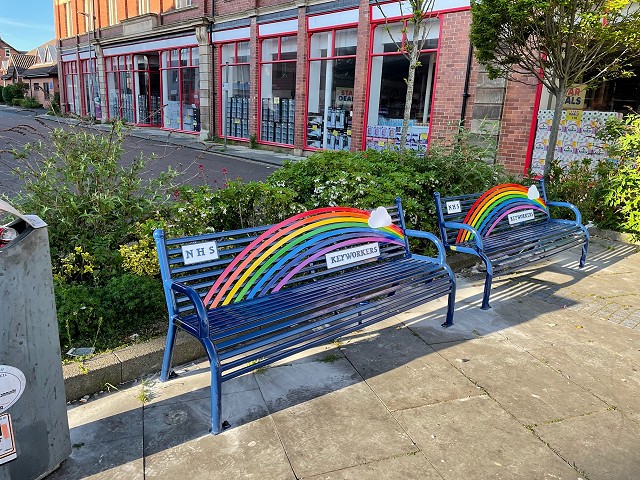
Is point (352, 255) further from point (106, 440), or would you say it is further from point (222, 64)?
point (222, 64)

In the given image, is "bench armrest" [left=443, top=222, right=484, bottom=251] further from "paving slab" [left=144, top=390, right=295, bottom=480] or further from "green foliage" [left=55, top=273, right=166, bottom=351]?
"green foliage" [left=55, top=273, right=166, bottom=351]

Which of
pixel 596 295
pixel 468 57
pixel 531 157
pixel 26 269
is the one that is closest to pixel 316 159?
pixel 596 295

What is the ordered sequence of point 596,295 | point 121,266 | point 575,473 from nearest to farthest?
point 575,473, point 121,266, point 596,295

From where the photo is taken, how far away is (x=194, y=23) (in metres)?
20.8

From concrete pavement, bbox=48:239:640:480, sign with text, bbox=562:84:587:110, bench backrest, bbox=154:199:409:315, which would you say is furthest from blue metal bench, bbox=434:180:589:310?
sign with text, bbox=562:84:587:110

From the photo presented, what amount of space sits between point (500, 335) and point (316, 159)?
2.78 m

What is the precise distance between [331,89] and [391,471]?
14427 mm

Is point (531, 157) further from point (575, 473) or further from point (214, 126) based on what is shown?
point (214, 126)

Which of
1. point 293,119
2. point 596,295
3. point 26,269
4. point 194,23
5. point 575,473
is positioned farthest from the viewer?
point 194,23

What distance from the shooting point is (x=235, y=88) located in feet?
64.3

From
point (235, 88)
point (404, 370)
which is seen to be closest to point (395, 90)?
point (235, 88)

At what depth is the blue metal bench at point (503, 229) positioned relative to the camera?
4.78m

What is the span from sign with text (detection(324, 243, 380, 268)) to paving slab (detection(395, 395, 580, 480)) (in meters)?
1.35

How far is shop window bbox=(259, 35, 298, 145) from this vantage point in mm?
16922
